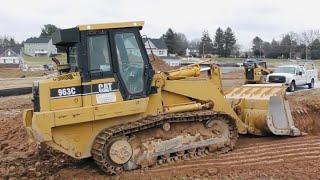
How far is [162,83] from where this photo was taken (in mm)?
9844

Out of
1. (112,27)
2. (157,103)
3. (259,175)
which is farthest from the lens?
(157,103)

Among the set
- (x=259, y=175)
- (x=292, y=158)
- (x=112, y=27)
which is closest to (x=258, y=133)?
(x=292, y=158)

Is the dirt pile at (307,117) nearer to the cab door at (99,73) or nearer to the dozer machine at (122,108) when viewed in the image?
the dozer machine at (122,108)

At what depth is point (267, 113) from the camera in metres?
11.2

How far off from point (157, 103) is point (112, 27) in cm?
182

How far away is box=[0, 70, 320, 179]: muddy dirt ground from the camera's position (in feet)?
28.8

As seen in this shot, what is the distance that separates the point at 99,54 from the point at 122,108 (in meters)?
1.12

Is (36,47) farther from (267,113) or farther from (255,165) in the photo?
(255,165)

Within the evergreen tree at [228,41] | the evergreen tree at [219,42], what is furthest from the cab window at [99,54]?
the evergreen tree at [228,41]

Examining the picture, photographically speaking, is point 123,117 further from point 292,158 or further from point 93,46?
point 292,158

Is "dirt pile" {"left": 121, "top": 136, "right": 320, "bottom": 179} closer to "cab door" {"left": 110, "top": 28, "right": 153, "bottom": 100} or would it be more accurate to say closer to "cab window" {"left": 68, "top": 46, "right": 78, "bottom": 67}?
"cab door" {"left": 110, "top": 28, "right": 153, "bottom": 100}

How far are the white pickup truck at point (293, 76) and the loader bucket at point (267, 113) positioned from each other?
19595 mm

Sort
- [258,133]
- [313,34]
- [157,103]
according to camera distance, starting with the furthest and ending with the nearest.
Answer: [313,34], [258,133], [157,103]

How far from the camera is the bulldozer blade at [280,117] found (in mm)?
11359
